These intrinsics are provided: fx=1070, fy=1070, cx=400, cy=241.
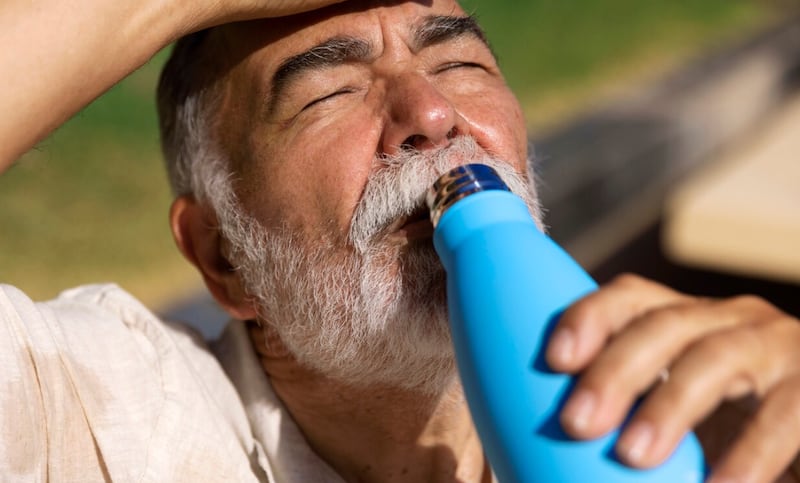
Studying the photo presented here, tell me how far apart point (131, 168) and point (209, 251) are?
3060mm

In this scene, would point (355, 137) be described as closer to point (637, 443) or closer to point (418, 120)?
point (418, 120)

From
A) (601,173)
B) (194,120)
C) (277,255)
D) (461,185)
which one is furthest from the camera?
(601,173)

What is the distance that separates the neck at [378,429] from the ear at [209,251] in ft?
0.36

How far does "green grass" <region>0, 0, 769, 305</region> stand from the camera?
159 inches

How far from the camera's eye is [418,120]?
1.58 m

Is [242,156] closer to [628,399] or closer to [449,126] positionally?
[449,126]

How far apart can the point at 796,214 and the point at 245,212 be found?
8.05 ft

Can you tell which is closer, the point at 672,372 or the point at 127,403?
the point at 672,372

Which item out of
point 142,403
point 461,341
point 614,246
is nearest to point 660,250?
point 614,246

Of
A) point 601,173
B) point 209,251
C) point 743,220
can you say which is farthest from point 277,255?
point 601,173

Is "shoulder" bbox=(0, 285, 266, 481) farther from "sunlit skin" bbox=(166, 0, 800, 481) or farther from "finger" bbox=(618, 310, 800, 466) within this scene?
"finger" bbox=(618, 310, 800, 466)

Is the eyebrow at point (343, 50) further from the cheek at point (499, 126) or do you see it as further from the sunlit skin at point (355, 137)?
the cheek at point (499, 126)

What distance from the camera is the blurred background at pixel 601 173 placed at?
3877mm

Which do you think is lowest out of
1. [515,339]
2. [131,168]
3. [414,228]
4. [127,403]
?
[131,168]
